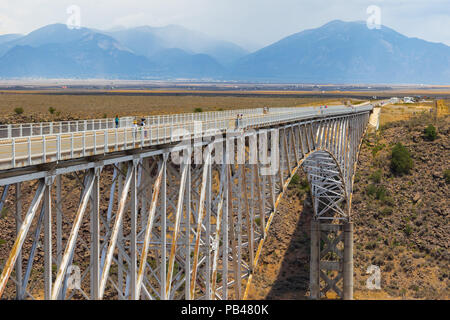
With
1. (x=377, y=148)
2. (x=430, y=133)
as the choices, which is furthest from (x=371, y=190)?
(x=430, y=133)

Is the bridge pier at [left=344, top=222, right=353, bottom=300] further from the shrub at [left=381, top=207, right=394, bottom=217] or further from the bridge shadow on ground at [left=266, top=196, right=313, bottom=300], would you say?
the shrub at [left=381, top=207, right=394, bottom=217]

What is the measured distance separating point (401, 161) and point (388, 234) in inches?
478

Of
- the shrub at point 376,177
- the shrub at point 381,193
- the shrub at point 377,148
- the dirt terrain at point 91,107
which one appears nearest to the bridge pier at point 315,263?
the shrub at point 381,193

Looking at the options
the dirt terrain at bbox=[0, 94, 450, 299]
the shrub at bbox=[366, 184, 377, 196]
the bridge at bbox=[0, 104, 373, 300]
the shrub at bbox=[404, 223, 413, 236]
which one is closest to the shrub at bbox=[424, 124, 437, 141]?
the dirt terrain at bbox=[0, 94, 450, 299]

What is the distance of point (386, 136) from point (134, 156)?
6496cm

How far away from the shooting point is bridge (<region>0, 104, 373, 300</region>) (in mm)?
16656

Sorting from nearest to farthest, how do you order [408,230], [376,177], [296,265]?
1. [296,265]
2. [408,230]
3. [376,177]

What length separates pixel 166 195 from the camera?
2692cm

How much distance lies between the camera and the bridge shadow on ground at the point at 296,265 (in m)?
54.1

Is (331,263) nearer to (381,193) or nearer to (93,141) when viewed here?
(381,193)
